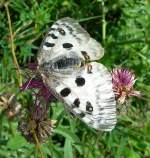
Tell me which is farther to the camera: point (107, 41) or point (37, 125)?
point (107, 41)

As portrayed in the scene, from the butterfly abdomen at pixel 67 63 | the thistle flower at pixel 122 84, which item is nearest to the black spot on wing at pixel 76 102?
the butterfly abdomen at pixel 67 63

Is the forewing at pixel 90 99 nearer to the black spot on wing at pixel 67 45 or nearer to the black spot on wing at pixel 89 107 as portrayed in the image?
the black spot on wing at pixel 89 107

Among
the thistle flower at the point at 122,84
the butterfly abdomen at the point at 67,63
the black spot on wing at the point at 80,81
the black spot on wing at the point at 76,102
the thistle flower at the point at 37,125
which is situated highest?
the butterfly abdomen at the point at 67,63

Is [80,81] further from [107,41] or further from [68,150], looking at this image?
[107,41]

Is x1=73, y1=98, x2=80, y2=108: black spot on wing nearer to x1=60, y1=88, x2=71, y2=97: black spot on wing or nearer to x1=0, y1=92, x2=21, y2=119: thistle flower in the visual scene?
x1=60, y1=88, x2=71, y2=97: black spot on wing

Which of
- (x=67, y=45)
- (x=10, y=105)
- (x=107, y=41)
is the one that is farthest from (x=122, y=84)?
(x=107, y=41)

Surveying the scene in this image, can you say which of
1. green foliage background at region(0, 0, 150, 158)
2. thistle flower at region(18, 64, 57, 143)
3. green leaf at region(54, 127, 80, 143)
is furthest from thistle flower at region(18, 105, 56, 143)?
green foliage background at region(0, 0, 150, 158)
